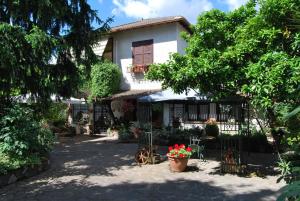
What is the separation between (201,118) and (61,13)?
10.1m

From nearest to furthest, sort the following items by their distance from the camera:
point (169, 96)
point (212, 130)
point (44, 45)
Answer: point (44, 45) → point (169, 96) → point (212, 130)

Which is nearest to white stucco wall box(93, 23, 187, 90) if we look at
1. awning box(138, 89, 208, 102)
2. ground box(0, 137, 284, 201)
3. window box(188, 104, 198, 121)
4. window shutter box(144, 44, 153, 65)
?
window shutter box(144, 44, 153, 65)

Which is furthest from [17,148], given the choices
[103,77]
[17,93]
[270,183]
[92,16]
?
[103,77]

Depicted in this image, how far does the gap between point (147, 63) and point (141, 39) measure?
1583mm

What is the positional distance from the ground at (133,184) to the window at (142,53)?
8864 millimetres

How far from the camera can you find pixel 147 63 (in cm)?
1909

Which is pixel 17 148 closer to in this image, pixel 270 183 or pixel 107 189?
pixel 107 189

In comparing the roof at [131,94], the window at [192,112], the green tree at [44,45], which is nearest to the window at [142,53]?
the roof at [131,94]

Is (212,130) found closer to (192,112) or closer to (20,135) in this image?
(192,112)

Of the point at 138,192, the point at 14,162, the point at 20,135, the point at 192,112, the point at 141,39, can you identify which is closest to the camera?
the point at 138,192

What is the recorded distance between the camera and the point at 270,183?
8.17 m

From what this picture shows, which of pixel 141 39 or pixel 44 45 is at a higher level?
pixel 141 39

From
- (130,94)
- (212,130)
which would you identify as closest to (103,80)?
(130,94)

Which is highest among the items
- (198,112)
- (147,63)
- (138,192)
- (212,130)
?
(147,63)
